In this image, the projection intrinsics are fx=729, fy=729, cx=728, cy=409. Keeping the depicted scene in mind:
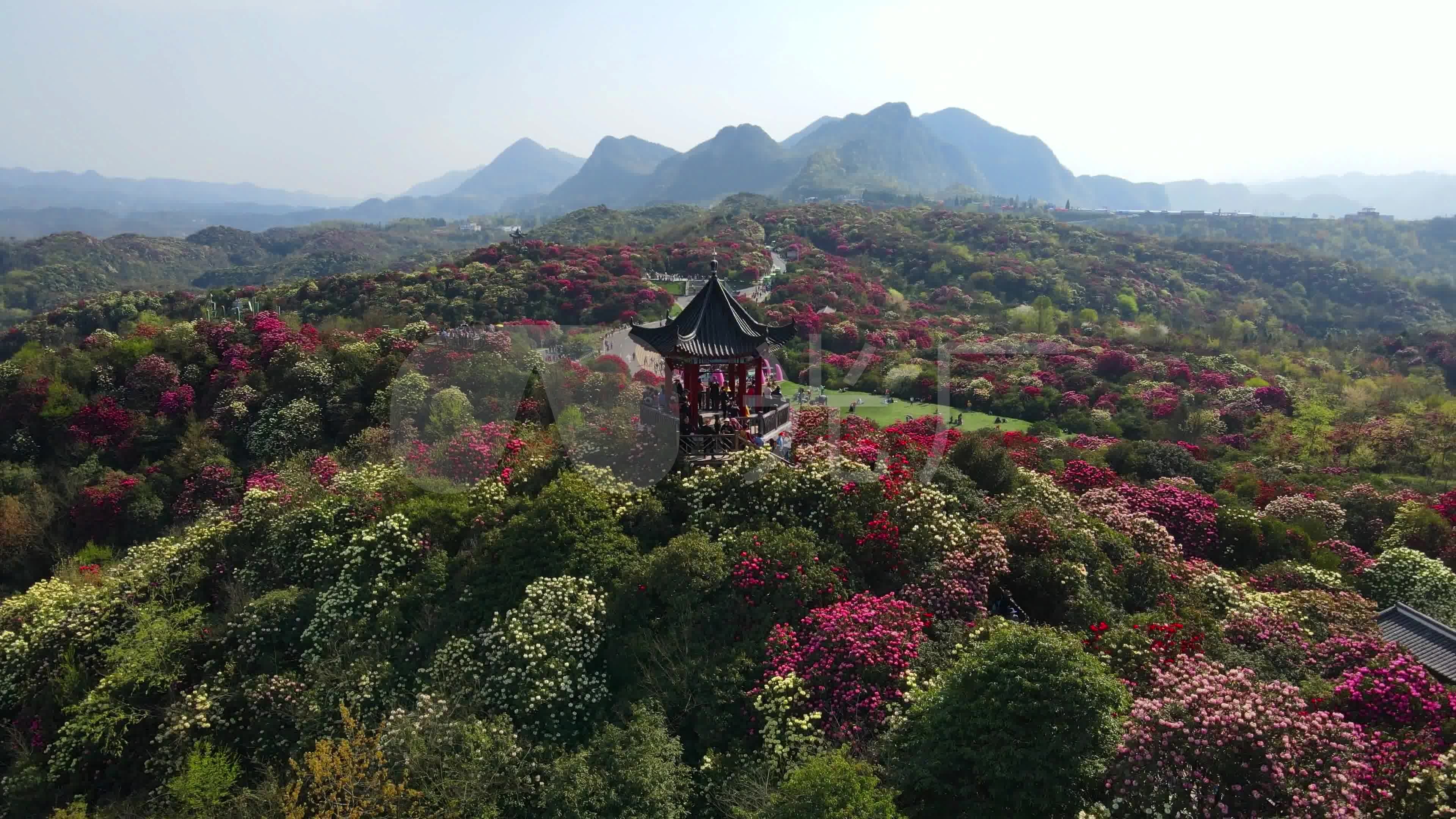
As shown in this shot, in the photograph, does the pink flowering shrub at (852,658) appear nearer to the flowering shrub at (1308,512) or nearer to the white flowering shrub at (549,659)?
the white flowering shrub at (549,659)

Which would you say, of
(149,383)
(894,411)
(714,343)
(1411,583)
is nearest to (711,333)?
(714,343)

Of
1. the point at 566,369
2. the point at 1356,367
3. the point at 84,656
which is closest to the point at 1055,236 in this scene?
the point at 1356,367

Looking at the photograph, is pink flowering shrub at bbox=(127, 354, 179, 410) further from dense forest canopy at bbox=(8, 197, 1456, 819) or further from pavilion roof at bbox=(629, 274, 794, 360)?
pavilion roof at bbox=(629, 274, 794, 360)

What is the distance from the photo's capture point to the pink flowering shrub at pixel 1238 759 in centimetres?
593

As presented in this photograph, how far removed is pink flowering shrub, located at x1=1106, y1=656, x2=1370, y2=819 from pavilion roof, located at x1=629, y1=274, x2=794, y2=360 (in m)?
7.02

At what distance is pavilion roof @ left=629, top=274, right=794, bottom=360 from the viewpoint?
36.9 feet

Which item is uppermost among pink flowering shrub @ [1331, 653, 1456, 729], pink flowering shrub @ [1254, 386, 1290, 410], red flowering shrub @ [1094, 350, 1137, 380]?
pink flowering shrub @ [1331, 653, 1456, 729]

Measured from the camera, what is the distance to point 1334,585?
35.7ft

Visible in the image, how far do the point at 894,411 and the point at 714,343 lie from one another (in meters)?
11.9

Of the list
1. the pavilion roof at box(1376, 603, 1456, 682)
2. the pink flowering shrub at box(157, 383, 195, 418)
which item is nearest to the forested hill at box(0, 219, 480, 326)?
the pink flowering shrub at box(157, 383, 195, 418)

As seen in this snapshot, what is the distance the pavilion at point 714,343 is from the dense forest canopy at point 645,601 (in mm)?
1218

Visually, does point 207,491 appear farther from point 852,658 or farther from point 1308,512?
point 1308,512

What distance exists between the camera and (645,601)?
9.85m
